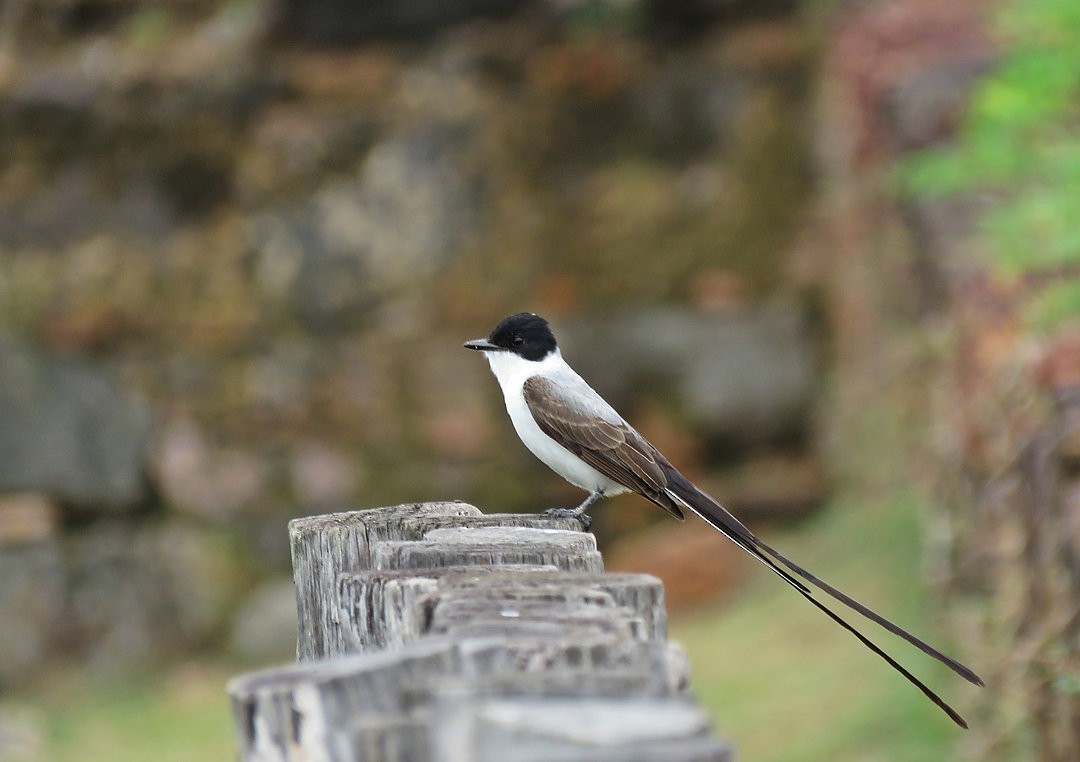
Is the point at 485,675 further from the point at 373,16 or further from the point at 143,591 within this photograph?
the point at 373,16

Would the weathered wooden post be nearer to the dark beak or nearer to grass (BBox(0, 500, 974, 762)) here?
the dark beak

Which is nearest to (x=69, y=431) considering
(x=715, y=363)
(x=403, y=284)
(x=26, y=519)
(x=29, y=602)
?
(x=26, y=519)

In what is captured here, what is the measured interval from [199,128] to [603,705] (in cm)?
800

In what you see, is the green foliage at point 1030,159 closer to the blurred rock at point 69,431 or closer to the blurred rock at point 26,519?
the blurred rock at point 69,431

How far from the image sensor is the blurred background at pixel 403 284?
27.1ft

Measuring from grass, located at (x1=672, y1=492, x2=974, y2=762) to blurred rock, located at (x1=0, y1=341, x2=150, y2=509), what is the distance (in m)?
3.16

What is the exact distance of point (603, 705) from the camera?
1461 millimetres

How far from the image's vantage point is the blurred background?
8.25 metres

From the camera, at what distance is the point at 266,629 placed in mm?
8273

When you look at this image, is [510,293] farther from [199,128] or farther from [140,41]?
[140,41]

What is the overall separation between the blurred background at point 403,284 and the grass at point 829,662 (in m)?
0.07

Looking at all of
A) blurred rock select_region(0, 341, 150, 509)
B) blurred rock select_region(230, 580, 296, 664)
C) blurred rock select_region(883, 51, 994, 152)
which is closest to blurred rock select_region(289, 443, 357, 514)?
blurred rock select_region(230, 580, 296, 664)

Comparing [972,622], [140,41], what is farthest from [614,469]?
[140,41]

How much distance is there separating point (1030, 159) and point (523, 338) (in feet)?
7.99
